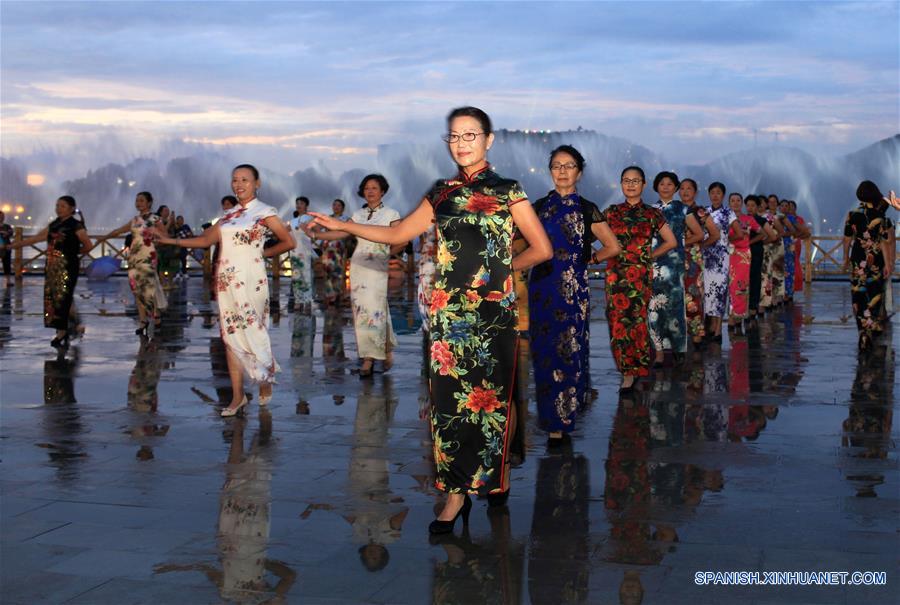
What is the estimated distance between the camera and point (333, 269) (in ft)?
75.4

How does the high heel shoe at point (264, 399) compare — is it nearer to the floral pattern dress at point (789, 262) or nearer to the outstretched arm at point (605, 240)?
the outstretched arm at point (605, 240)

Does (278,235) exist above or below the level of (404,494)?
above

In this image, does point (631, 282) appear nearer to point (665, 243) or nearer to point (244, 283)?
point (665, 243)

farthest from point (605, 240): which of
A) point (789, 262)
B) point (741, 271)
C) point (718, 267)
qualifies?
point (789, 262)

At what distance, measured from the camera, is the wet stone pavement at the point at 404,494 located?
4.81 meters

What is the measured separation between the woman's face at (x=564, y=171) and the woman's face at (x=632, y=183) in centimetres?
223

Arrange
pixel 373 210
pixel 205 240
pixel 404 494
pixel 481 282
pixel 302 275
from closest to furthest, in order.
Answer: pixel 481 282
pixel 404 494
pixel 205 240
pixel 373 210
pixel 302 275

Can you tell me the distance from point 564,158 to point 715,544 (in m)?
3.38

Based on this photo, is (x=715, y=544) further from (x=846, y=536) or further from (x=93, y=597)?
(x=93, y=597)

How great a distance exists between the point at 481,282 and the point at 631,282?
4932mm

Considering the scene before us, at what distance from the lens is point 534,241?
19.3ft

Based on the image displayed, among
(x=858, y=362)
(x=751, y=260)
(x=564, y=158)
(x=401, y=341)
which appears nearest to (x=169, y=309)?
(x=401, y=341)

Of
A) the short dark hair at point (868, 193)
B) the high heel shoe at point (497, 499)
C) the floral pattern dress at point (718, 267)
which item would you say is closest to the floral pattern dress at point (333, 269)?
the floral pattern dress at point (718, 267)

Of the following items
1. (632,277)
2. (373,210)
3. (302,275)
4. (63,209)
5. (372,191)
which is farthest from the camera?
(302,275)
